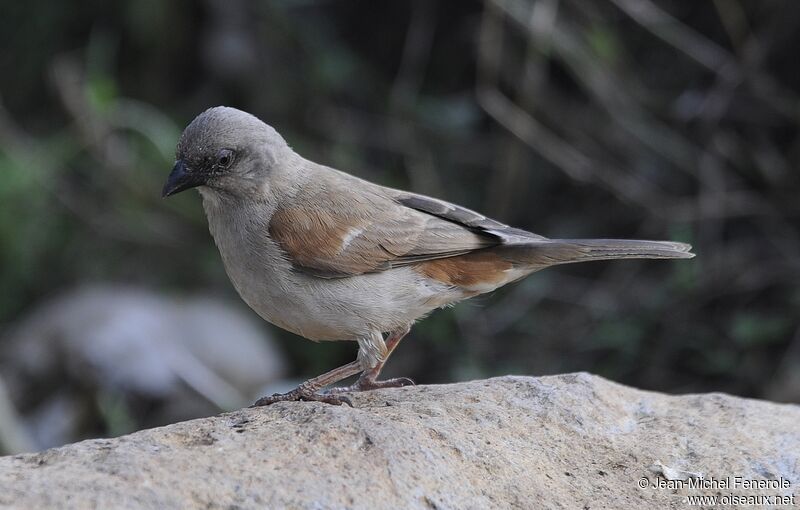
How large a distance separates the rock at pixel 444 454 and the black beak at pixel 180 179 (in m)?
1.17

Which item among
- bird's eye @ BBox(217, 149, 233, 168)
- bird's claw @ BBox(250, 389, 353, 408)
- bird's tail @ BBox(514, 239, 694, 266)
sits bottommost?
bird's claw @ BBox(250, 389, 353, 408)

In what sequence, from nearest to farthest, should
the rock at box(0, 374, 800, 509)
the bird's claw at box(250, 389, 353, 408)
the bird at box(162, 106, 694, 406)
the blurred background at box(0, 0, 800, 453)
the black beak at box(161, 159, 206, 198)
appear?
the rock at box(0, 374, 800, 509), the bird's claw at box(250, 389, 353, 408), the bird at box(162, 106, 694, 406), the black beak at box(161, 159, 206, 198), the blurred background at box(0, 0, 800, 453)

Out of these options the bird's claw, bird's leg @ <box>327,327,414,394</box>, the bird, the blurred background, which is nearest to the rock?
the bird's claw

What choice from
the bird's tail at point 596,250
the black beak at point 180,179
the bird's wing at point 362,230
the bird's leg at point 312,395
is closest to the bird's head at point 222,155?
the black beak at point 180,179

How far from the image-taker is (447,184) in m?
8.48

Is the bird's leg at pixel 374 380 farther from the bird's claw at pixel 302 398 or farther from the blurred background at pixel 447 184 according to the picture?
the blurred background at pixel 447 184

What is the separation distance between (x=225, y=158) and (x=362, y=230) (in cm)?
71

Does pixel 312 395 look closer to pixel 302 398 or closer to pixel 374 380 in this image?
pixel 302 398

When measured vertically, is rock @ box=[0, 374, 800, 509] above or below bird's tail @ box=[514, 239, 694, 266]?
below

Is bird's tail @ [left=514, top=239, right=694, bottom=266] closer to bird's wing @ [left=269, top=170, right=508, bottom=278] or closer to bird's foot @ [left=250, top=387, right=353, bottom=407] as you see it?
bird's wing @ [left=269, top=170, right=508, bottom=278]

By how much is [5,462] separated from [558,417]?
209 cm

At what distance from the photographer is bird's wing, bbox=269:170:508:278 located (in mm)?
4391

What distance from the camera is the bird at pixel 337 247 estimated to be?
4325mm

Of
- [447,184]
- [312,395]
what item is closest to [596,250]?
[312,395]
